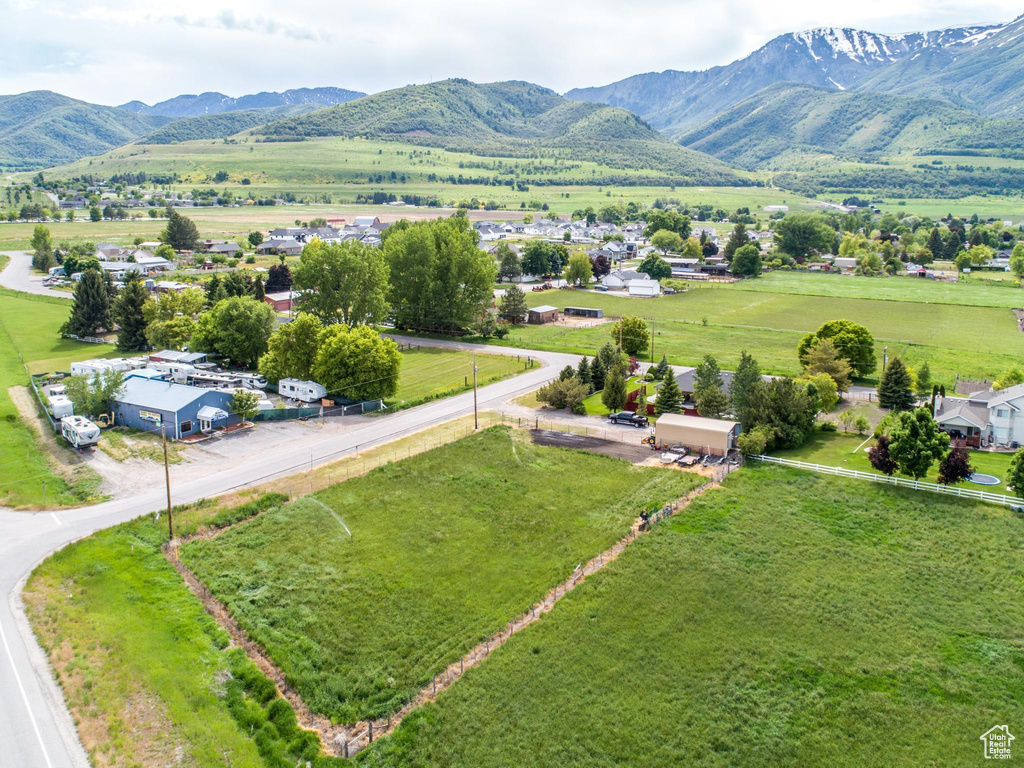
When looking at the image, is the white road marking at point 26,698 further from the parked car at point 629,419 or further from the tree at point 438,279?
the tree at point 438,279

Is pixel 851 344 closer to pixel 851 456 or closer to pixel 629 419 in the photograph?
pixel 851 456

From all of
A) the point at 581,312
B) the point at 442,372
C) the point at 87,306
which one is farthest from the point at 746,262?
the point at 87,306

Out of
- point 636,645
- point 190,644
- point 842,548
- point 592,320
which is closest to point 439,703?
point 636,645

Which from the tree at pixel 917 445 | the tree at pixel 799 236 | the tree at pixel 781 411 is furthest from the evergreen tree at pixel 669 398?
the tree at pixel 799 236

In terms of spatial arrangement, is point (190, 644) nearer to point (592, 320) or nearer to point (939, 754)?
point (939, 754)

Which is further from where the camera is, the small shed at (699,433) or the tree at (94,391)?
the tree at (94,391)
